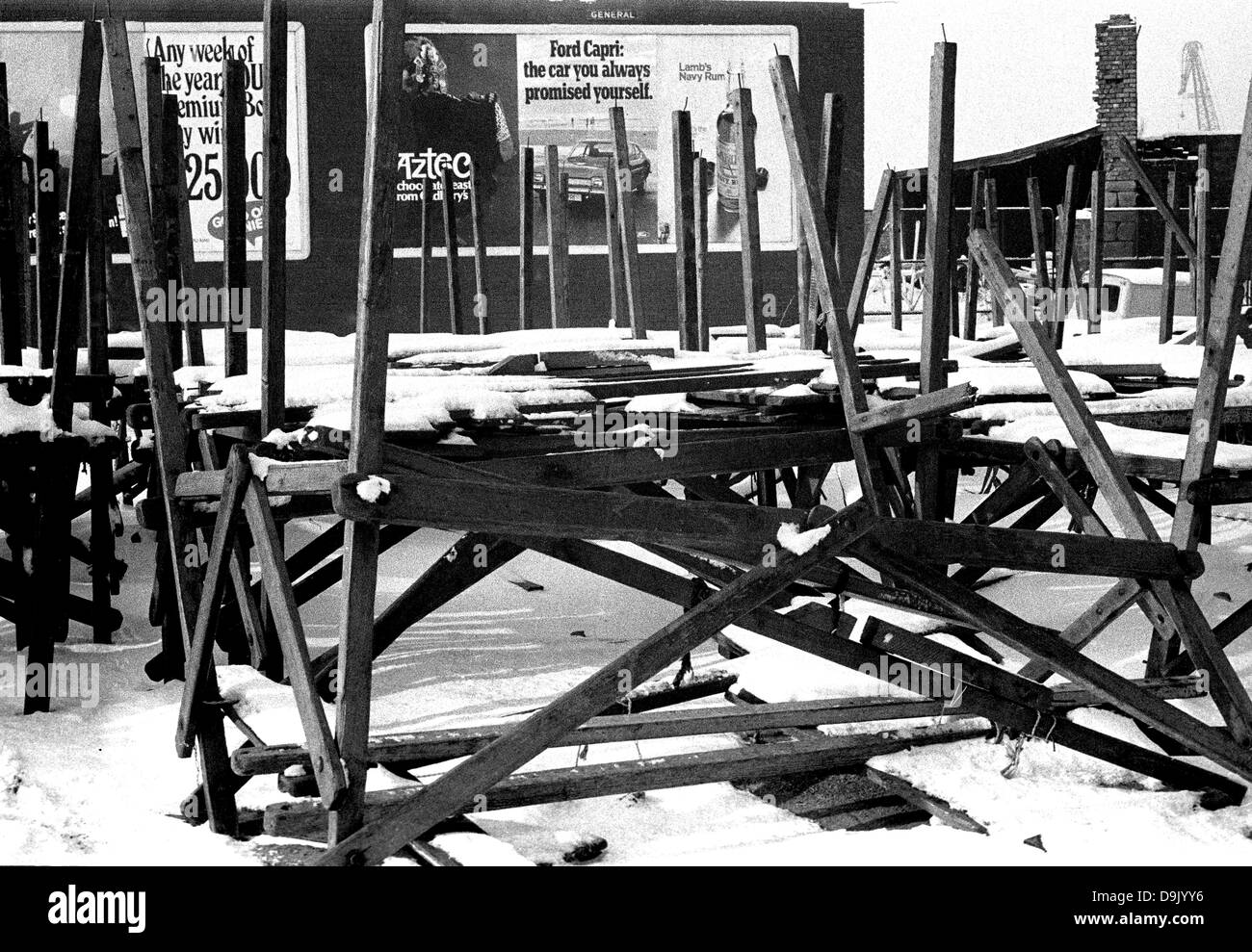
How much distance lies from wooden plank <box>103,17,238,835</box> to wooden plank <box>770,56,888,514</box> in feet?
6.30

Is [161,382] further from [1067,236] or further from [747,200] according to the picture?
[1067,236]

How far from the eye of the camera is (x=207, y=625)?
4059 millimetres

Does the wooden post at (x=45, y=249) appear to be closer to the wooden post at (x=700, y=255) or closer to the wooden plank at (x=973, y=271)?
the wooden post at (x=700, y=255)

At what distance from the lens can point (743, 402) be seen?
16.3 feet

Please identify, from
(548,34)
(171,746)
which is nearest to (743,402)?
(171,746)

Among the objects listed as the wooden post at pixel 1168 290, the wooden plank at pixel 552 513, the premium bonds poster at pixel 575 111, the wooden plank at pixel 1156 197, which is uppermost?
the premium bonds poster at pixel 575 111

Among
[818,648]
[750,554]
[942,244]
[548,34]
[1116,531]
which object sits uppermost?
[548,34]

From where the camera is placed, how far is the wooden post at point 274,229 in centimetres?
479

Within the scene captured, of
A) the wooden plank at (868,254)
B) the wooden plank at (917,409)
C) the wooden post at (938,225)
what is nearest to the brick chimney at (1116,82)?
the wooden plank at (868,254)

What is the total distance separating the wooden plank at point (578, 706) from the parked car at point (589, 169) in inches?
438

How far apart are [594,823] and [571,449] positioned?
135cm

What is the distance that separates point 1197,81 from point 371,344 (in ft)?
14.0

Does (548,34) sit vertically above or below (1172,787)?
above
